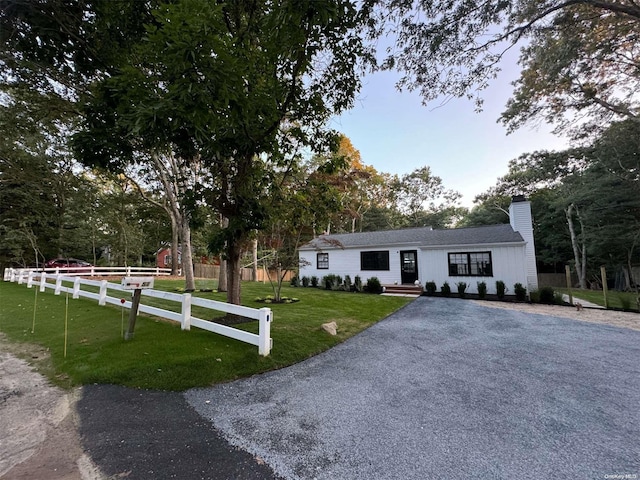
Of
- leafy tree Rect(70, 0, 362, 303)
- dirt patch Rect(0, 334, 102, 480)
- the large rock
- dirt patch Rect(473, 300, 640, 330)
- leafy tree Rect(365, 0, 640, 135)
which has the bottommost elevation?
dirt patch Rect(473, 300, 640, 330)

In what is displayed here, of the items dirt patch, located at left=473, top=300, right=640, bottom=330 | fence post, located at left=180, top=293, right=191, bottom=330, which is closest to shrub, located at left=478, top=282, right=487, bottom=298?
dirt patch, located at left=473, top=300, right=640, bottom=330

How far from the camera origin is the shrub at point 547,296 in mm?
10803

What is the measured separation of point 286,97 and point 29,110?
9615mm

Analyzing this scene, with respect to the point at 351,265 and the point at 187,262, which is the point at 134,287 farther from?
the point at 351,265

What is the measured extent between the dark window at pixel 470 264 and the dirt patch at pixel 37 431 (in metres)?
13.9

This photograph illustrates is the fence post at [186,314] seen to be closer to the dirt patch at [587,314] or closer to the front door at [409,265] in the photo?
the dirt patch at [587,314]

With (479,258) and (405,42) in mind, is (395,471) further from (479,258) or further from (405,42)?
(479,258)

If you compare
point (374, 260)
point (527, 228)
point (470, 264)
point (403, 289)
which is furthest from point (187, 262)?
point (527, 228)

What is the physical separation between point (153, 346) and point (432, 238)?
13535 mm

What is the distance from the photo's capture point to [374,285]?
1435cm

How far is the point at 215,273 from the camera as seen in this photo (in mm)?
→ 24859

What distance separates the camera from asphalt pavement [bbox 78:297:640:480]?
2170 mm

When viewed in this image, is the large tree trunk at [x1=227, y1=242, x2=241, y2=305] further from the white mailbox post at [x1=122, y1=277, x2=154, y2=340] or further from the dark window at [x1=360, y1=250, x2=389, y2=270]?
the dark window at [x1=360, y1=250, x2=389, y2=270]

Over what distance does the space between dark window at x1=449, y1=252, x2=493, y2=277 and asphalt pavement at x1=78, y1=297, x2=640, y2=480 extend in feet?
26.5
